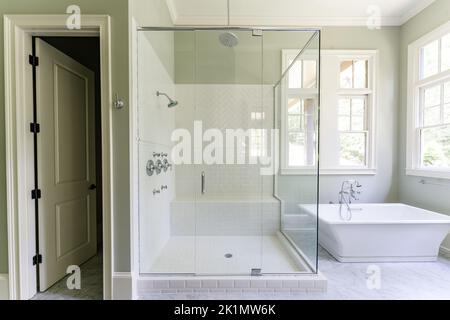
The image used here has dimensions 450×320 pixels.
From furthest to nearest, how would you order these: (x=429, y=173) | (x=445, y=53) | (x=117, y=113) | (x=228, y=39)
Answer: (x=429, y=173)
(x=445, y=53)
(x=228, y=39)
(x=117, y=113)

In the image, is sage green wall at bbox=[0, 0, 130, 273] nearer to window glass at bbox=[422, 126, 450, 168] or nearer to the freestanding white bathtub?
the freestanding white bathtub

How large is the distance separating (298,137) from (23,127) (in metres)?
2.93

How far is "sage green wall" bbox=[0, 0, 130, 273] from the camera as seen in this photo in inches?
70.4

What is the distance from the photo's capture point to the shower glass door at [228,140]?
9.93 ft

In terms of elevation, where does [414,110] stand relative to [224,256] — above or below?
above

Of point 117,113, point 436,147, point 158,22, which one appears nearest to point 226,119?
point 158,22

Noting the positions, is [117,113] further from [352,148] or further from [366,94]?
[366,94]

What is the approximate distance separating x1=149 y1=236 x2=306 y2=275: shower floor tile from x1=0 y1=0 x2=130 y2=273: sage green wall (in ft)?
1.76

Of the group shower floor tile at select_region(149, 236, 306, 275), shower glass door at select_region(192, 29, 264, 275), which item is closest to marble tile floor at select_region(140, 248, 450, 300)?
shower floor tile at select_region(149, 236, 306, 275)

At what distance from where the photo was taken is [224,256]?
2.49 m

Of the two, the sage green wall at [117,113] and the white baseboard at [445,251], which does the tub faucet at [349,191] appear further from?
the sage green wall at [117,113]

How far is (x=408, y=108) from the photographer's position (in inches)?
130

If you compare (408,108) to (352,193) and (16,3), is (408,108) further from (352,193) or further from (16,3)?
(16,3)
